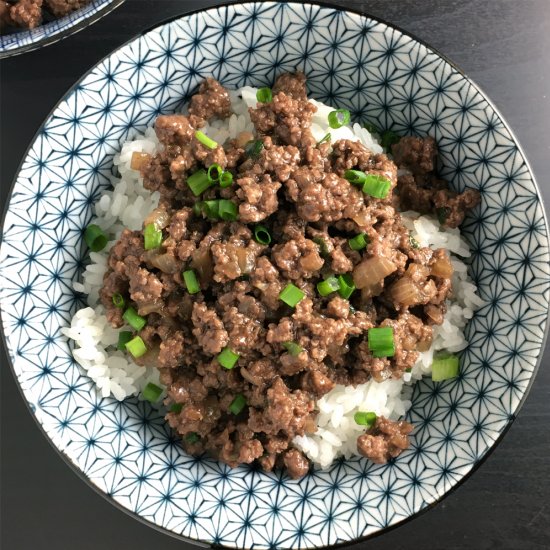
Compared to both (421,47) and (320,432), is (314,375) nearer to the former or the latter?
(320,432)

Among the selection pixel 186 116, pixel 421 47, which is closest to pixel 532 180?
pixel 421 47

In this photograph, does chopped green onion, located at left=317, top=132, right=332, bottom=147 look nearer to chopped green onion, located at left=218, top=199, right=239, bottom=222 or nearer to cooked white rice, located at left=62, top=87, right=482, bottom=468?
cooked white rice, located at left=62, top=87, right=482, bottom=468

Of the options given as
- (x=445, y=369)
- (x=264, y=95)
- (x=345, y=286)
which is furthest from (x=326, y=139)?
(x=445, y=369)

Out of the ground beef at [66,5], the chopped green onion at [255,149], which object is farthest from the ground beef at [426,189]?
the ground beef at [66,5]

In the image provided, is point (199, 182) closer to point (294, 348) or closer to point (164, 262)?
point (164, 262)

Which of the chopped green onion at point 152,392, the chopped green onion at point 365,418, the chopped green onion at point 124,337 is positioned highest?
the chopped green onion at point 124,337

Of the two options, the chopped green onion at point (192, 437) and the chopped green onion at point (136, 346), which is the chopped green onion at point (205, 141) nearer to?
the chopped green onion at point (136, 346)
